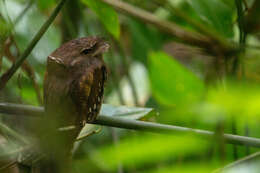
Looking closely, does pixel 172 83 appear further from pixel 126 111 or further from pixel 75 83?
pixel 75 83

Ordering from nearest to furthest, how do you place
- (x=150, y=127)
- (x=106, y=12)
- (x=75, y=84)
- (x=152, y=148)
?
(x=152, y=148)
(x=150, y=127)
(x=75, y=84)
(x=106, y=12)

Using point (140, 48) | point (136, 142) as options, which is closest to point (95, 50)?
point (136, 142)

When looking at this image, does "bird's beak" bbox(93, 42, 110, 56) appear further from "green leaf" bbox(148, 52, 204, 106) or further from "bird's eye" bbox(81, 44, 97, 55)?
"green leaf" bbox(148, 52, 204, 106)

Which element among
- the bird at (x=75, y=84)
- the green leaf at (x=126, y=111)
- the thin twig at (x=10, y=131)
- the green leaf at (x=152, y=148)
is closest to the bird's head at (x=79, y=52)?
the bird at (x=75, y=84)

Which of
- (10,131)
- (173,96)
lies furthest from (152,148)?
(173,96)

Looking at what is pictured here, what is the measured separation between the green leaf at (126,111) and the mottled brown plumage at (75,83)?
33 millimetres

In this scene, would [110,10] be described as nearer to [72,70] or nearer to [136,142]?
[72,70]

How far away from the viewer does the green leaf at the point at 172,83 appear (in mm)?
1826

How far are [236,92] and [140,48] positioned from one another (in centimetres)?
178

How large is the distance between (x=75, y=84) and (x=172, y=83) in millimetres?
506

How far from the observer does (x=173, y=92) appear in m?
1.84

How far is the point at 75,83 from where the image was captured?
1.45 metres

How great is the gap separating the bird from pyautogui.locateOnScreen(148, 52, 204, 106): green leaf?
326 millimetres

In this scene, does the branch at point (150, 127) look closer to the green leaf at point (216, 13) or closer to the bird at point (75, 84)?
the bird at point (75, 84)
